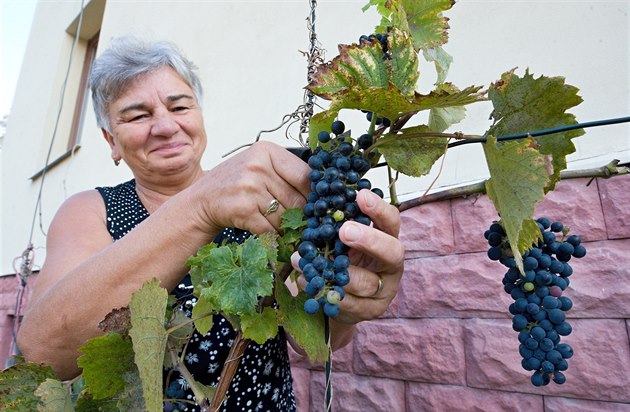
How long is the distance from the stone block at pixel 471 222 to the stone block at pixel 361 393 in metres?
0.50

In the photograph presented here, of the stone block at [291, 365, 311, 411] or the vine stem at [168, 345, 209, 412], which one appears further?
the stone block at [291, 365, 311, 411]

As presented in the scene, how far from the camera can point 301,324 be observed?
0.58 meters

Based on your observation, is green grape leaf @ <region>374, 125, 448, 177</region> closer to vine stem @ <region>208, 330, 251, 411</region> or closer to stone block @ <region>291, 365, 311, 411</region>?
vine stem @ <region>208, 330, 251, 411</region>

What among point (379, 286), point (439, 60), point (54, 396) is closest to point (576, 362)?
point (379, 286)

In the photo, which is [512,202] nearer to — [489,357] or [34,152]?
[489,357]

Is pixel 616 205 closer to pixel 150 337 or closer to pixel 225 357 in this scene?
pixel 225 357

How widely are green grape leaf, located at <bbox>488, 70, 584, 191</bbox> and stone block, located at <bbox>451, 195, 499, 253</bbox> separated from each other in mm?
725

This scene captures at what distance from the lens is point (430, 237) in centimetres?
147

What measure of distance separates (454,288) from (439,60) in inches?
34.4

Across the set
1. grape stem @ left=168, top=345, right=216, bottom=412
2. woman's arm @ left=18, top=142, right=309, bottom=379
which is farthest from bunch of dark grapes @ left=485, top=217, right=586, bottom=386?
grape stem @ left=168, top=345, right=216, bottom=412

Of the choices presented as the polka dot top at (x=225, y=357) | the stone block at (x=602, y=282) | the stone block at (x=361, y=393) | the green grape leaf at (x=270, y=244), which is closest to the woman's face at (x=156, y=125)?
the polka dot top at (x=225, y=357)

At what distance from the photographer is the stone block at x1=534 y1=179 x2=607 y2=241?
3.77 ft

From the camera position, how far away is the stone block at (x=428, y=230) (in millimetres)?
1427

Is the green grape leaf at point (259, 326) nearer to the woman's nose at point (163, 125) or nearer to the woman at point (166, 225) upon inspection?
the woman at point (166, 225)
